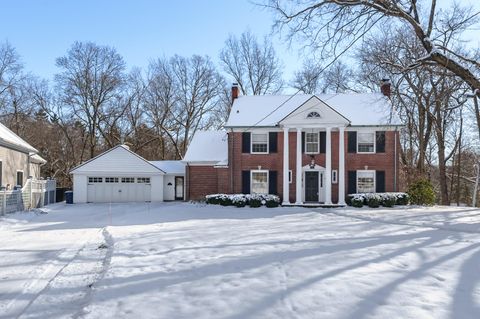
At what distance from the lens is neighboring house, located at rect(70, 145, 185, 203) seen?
29.4 meters

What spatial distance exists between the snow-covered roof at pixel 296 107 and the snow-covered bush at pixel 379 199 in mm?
4408

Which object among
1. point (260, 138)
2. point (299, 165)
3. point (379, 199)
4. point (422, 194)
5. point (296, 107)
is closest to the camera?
point (379, 199)

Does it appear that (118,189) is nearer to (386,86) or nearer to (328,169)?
(328,169)

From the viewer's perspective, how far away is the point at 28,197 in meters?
21.7

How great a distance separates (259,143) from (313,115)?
3.92 meters

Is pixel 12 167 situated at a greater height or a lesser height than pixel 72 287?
greater

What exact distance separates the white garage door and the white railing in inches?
109

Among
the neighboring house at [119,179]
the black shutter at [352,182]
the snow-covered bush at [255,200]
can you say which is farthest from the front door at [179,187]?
the black shutter at [352,182]

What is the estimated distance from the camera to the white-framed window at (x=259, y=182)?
26.6 metres

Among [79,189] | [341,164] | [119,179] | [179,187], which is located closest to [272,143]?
[341,164]

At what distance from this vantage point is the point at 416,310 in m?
5.21

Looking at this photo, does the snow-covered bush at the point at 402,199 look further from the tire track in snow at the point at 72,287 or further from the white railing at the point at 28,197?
the white railing at the point at 28,197

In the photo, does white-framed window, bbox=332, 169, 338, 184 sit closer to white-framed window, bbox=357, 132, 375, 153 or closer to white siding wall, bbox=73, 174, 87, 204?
white-framed window, bbox=357, 132, 375, 153

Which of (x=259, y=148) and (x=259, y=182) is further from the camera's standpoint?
(x=259, y=148)
